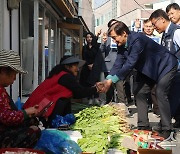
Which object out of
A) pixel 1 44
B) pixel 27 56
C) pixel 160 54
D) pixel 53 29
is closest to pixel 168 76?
pixel 160 54

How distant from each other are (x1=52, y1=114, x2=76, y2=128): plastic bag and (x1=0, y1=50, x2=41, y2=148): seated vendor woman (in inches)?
49.7

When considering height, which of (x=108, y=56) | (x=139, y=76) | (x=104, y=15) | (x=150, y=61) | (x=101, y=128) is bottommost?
(x=101, y=128)

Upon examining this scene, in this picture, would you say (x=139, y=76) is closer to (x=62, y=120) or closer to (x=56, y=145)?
(x=62, y=120)

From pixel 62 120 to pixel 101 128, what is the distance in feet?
1.75

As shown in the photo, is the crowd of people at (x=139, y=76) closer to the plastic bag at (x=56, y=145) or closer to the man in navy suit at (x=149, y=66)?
the man in navy suit at (x=149, y=66)

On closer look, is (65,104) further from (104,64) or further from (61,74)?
(104,64)

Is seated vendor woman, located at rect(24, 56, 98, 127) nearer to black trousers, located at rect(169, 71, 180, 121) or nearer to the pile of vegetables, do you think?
the pile of vegetables

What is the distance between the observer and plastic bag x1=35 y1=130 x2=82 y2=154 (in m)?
4.18

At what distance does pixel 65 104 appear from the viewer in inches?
221

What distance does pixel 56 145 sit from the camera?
13.9ft

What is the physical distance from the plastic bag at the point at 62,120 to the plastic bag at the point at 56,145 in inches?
33.2

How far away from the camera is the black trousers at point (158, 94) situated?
6094mm

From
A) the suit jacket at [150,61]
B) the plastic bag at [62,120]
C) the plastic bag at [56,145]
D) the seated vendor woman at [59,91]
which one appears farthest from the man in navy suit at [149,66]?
the plastic bag at [56,145]

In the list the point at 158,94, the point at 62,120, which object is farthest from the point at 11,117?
the point at 158,94
